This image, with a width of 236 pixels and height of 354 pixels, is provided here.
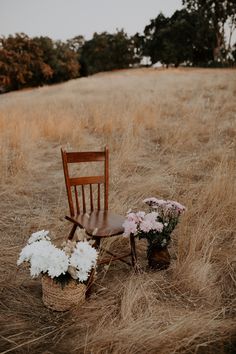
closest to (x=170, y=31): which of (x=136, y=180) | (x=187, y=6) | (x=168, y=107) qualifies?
(x=187, y=6)

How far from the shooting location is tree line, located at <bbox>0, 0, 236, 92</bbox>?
2839 centimetres

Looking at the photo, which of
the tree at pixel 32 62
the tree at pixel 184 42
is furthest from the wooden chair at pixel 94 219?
the tree at pixel 184 42

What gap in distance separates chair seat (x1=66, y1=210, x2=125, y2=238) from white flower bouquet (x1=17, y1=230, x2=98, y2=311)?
0.77ft

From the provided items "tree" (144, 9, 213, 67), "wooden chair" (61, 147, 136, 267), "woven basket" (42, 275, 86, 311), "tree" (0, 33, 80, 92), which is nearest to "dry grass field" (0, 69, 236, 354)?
"woven basket" (42, 275, 86, 311)

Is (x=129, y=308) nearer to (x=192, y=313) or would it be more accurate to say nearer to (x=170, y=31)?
(x=192, y=313)

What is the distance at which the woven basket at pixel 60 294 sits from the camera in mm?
2262

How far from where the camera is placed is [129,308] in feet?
7.37

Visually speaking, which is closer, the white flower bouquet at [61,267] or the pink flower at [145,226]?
the white flower bouquet at [61,267]

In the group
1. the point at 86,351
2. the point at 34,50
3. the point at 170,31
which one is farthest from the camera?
the point at 170,31

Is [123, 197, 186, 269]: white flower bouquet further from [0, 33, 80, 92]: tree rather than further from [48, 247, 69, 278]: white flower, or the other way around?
[0, 33, 80, 92]: tree

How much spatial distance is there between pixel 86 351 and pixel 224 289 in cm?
114

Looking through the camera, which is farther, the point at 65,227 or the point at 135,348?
the point at 65,227

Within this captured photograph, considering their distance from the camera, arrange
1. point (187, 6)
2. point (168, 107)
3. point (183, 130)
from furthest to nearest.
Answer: point (187, 6) → point (168, 107) → point (183, 130)

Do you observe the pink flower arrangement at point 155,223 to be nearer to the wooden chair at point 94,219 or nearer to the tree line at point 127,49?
the wooden chair at point 94,219
